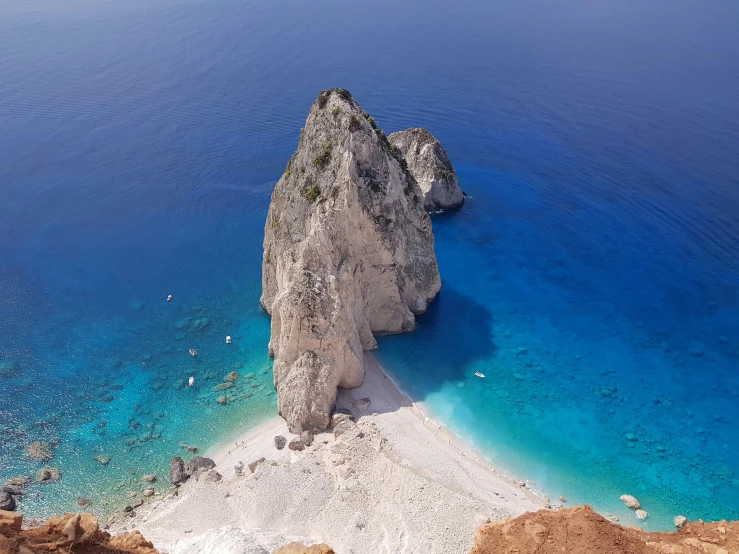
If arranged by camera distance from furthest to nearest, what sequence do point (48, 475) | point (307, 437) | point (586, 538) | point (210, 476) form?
point (307, 437) < point (48, 475) < point (210, 476) < point (586, 538)

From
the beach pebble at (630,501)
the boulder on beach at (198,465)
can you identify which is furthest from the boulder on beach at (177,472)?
the beach pebble at (630,501)

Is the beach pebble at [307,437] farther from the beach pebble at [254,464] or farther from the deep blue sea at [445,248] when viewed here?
the deep blue sea at [445,248]

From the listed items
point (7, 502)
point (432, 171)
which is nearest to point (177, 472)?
point (7, 502)

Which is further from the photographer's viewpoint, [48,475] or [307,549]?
[48,475]

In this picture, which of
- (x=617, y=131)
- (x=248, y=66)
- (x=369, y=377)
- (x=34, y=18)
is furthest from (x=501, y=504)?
(x=34, y=18)

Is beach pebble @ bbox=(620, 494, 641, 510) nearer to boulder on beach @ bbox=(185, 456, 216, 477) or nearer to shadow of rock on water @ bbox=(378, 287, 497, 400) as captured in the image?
shadow of rock on water @ bbox=(378, 287, 497, 400)

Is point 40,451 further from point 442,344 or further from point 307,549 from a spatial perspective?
point 442,344
